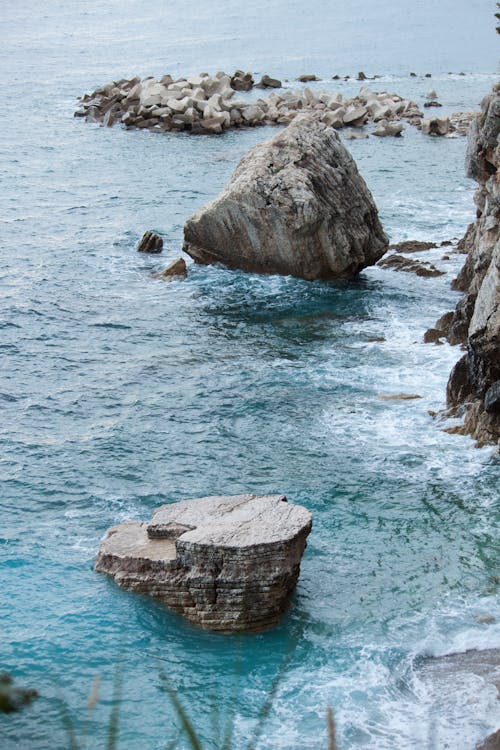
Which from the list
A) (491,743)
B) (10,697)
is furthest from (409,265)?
(10,697)

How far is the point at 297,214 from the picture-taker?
29.8m

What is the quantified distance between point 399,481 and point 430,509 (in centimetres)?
122

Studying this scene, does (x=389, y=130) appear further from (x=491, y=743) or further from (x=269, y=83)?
(x=491, y=743)

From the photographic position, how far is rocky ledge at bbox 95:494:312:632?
1530cm

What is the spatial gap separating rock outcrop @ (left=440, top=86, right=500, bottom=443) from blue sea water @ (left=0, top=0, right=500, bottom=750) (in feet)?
2.17

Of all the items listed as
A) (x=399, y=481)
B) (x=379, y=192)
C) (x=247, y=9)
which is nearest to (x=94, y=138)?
(x=379, y=192)

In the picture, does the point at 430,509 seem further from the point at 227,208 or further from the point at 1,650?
the point at 227,208

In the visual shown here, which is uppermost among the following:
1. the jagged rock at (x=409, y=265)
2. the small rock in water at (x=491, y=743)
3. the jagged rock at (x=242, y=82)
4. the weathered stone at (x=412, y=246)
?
the jagged rock at (x=242, y=82)

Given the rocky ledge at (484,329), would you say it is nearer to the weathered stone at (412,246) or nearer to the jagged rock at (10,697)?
the weathered stone at (412,246)

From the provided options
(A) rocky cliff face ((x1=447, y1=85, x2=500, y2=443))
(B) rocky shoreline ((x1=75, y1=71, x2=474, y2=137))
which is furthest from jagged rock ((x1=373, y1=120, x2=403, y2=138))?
(A) rocky cliff face ((x1=447, y1=85, x2=500, y2=443))

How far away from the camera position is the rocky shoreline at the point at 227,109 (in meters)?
56.0

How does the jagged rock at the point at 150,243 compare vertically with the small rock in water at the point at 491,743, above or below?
above

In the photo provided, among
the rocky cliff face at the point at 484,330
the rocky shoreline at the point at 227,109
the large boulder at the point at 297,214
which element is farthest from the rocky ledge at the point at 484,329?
the rocky shoreline at the point at 227,109

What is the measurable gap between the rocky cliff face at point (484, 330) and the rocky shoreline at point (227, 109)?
29413 millimetres
